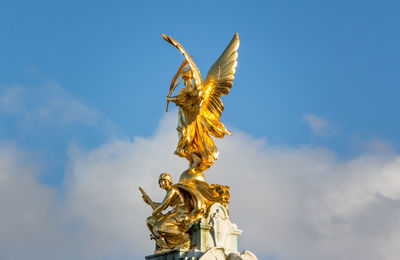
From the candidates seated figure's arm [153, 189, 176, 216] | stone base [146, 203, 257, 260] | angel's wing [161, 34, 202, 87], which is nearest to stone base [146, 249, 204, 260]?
stone base [146, 203, 257, 260]

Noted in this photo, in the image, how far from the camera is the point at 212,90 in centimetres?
1580

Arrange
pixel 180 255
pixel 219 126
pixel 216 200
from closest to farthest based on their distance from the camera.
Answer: pixel 180 255, pixel 216 200, pixel 219 126

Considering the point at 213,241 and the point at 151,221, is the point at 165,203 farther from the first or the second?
the point at 213,241

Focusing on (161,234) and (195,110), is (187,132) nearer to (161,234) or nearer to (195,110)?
(195,110)

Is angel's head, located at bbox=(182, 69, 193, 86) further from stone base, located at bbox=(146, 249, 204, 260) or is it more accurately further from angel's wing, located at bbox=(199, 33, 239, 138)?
stone base, located at bbox=(146, 249, 204, 260)

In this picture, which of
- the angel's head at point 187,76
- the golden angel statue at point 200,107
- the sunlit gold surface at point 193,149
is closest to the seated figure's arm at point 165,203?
the sunlit gold surface at point 193,149

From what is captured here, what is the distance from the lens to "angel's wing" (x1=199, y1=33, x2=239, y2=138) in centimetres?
1567

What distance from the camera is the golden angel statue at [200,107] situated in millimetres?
15195

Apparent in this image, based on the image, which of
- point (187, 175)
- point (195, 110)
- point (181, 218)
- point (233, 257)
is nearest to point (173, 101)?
point (195, 110)

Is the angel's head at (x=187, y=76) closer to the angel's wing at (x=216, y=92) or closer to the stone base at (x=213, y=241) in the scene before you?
the angel's wing at (x=216, y=92)

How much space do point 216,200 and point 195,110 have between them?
7.63 feet

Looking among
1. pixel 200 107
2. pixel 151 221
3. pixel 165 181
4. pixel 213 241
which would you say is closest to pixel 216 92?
pixel 200 107

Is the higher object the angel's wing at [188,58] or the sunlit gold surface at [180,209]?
the angel's wing at [188,58]

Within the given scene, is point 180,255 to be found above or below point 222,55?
below
